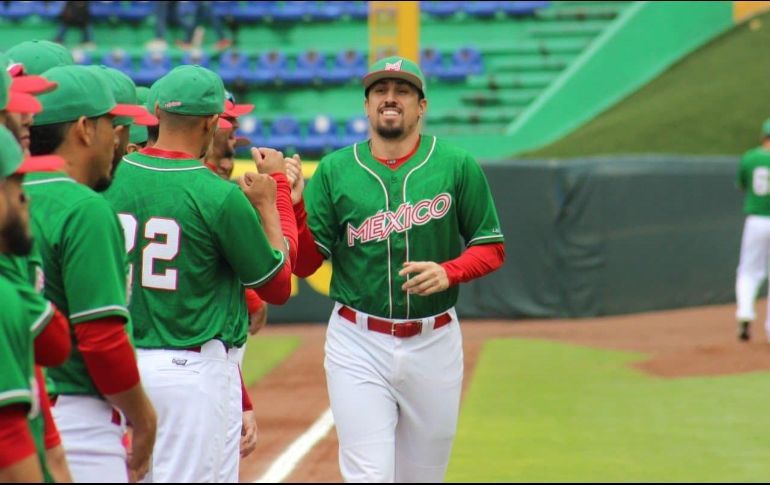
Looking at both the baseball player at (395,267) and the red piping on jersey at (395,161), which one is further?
the red piping on jersey at (395,161)

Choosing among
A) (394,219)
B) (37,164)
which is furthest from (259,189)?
(37,164)

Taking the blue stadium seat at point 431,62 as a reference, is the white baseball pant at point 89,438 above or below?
below

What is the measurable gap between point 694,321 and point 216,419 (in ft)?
41.2

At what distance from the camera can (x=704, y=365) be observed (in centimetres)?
1261

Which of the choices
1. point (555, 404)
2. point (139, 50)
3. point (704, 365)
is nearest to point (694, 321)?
point (704, 365)

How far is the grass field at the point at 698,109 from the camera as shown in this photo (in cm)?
2252

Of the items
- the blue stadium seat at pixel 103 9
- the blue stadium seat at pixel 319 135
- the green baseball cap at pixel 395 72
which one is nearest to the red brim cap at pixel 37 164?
the green baseball cap at pixel 395 72

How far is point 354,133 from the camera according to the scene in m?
23.8

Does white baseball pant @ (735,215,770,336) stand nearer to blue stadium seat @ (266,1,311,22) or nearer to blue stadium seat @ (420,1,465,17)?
blue stadium seat @ (420,1,465,17)

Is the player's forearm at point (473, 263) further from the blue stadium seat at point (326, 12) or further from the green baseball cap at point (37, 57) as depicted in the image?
the blue stadium seat at point (326, 12)

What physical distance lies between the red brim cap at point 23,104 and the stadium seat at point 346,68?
70.0 feet

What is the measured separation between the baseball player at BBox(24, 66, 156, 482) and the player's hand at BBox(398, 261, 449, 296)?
156cm

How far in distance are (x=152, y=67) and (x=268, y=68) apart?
2155mm

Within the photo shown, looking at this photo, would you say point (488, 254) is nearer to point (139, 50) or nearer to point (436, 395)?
point (436, 395)
